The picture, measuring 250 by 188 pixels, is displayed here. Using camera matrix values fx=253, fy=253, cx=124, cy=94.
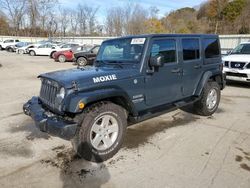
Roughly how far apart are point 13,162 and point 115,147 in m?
1.60

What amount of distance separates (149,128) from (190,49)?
6.27ft

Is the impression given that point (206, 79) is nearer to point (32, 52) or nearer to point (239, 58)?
point (239, 58)

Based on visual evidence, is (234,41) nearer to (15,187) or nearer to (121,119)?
(121,119)

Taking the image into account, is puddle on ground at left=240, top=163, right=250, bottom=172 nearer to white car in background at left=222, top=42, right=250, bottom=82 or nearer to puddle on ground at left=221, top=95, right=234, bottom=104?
puddle on ground at left=221, top=95, right=234, bottom=104

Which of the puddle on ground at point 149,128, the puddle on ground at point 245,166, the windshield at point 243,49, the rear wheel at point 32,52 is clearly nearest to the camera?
the puddle on ground at point 245,166

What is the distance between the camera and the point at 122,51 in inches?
189

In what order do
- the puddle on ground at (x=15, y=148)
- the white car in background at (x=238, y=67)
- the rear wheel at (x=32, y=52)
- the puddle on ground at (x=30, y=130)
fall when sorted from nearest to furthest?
the puddle on ground at (x=15, y=148) < the puddle on ground at (x=30, y=130) < the white car in background at (x=238, y=67) < the rear wheel at (x=32, y=52)

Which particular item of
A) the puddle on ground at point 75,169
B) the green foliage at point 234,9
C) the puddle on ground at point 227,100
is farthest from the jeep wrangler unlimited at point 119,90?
the green foliage at point 234,9

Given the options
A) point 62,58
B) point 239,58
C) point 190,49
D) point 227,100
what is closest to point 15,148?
point 190,49

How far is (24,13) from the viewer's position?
64.8m

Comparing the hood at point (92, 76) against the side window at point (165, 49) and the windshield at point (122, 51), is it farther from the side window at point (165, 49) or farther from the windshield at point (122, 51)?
the side window at point (165, 49)

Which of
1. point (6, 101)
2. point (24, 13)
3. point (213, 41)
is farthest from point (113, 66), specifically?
point (24, 13)

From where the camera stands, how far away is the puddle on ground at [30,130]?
193 inches

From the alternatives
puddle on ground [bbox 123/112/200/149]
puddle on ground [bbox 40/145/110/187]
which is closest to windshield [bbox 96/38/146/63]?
puddle on ground [bbox 123/112/200/149]
